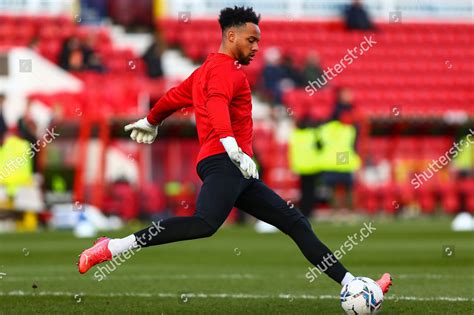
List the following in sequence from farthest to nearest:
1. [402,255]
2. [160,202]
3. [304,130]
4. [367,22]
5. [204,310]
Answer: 1. [367,22]
2. [160,202]
3. [304,130]
4. [402,255]
5. [204,310]

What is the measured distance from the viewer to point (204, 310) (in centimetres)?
751

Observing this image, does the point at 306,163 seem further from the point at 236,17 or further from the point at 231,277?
the point at 236,17

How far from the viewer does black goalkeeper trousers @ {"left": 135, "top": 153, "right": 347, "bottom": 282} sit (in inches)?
271

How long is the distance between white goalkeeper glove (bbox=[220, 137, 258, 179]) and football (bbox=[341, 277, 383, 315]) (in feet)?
2.94

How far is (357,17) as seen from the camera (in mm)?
32531

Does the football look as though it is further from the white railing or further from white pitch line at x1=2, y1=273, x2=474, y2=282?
the white railing

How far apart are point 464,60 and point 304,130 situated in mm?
13205

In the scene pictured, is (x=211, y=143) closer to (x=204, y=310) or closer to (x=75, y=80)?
(x=204, y=310)

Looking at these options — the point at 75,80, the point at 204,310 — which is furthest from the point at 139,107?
the point at 204,310

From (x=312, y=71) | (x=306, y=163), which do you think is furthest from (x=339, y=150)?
(x=312, y=71)

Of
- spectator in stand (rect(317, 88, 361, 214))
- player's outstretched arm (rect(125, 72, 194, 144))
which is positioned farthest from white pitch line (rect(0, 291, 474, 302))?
spectator in stand (rect(317, 88, 361, 214))

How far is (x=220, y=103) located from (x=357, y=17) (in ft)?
86.3

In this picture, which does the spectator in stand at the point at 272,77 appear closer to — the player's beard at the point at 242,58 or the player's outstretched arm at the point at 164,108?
the player's outstretched arm at the point at 164,108

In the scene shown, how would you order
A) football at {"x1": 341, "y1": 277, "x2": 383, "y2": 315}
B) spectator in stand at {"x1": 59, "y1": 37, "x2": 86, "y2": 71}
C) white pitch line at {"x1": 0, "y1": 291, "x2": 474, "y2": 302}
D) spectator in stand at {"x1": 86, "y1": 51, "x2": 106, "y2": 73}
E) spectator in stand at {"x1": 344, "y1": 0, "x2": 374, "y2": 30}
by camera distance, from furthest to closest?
spectator in stand at {"x1": 344, "y1": 0, "x2": 374, "y2": 30}
spectator in stand at {"x1": 59, "y1": 37, "x2": 86, "y2": 71}
spectator in stand at {"x1": 86, "y1": 51, "x2": 106, "y2": 73}
white pitch line at {"x1": 0, "y1": 291, "x2": 474, "y2": 302}
football at {"x1": 341, "y1": 277, "x2": 383, "y2": 315}
